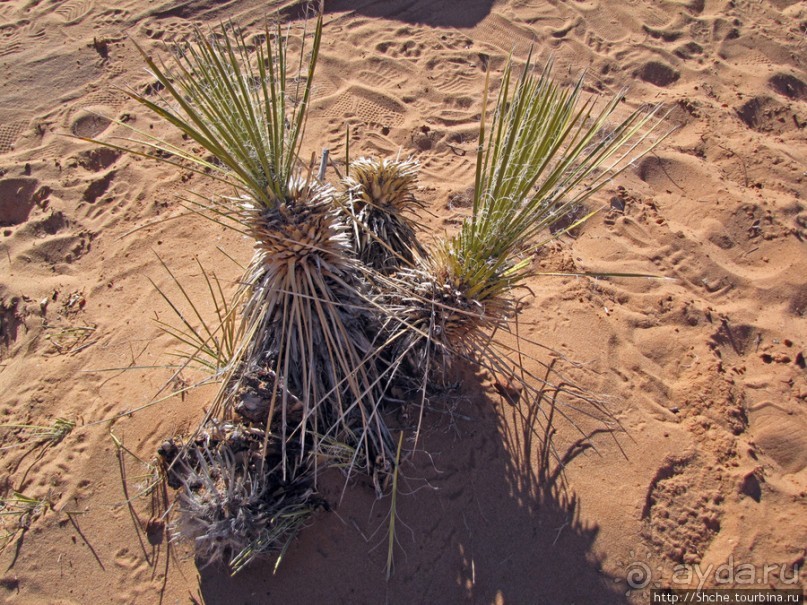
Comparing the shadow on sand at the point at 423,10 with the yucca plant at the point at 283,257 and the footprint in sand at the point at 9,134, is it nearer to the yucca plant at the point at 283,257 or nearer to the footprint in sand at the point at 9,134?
the footprint in sand at the point at 9,134

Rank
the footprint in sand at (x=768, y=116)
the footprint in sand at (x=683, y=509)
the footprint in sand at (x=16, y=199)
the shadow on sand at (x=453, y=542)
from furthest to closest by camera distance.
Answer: the footprint in sand at (x=768, y=116) < the footprint in sand at (x=16, y=199) < the footprint in sand at (x=683, y=509) < the shadow on sand at (x=453, y=542)

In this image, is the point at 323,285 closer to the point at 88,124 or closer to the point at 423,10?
the point at 88,124

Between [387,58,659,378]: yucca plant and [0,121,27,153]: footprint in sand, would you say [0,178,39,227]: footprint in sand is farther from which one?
[387,58,659,378]: yucca plant

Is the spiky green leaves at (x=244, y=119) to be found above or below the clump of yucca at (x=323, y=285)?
above

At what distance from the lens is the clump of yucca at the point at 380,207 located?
2010 mm

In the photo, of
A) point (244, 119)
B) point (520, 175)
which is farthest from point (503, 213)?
point (244, 119)

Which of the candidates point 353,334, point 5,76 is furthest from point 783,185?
point 5,76

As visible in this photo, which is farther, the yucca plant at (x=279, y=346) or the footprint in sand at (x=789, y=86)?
the footprint in sand at (x=789, y=86)

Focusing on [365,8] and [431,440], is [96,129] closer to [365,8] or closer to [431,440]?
[365,8]

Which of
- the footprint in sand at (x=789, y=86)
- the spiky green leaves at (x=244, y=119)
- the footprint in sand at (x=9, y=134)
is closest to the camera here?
the spiky green leaves at (x=244, y=119)

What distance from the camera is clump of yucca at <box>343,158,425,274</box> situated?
2.01 meters

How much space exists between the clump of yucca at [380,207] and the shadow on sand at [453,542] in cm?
69

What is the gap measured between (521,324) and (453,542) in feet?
3.83

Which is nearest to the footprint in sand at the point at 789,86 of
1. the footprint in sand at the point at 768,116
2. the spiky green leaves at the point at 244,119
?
the footprint in sand at the point at 768,116
